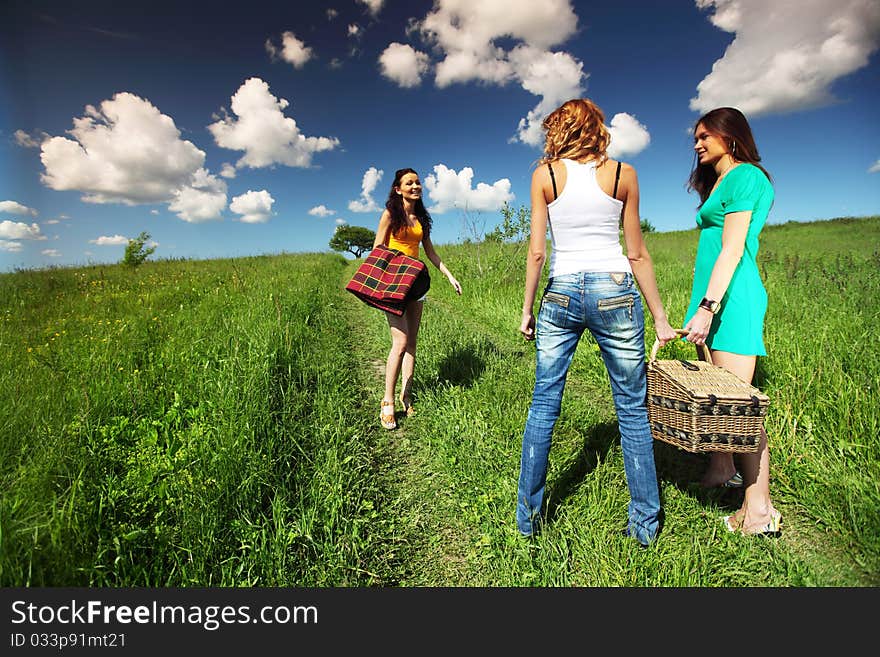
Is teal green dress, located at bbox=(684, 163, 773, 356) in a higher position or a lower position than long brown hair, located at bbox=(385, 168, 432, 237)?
lower

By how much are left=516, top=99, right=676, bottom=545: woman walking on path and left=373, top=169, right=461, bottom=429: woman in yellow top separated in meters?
1.56

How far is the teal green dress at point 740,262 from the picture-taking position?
1.86 m

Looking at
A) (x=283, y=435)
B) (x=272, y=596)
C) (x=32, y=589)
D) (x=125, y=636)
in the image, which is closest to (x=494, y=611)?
(x=272, y=596)

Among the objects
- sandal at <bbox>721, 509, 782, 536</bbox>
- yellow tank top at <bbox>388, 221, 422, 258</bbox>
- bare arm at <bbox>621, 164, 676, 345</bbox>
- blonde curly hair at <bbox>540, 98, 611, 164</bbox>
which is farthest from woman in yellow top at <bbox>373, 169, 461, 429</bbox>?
sandal at <bbox>721, 509, 782, 536</bbox>

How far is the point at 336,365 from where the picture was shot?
439 cm

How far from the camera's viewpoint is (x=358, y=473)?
2.61 m

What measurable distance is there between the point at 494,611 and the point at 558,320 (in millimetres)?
1225

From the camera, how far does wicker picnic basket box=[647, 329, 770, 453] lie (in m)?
1.67

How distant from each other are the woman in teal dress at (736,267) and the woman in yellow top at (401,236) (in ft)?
6.02

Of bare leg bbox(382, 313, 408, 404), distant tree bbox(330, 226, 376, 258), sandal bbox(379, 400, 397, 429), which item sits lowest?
sandal bbox(379, 400, 397, 429)

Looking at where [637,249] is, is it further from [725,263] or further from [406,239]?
[406,239]

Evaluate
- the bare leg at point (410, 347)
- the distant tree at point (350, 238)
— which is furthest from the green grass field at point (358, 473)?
the distant tree at point (350, 238)

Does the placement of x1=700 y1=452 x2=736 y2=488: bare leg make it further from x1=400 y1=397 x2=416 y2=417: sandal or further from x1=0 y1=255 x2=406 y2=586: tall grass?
x1=400 y1=397 x2=416 y2=417: sandal

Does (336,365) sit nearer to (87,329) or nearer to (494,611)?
(87,329)
